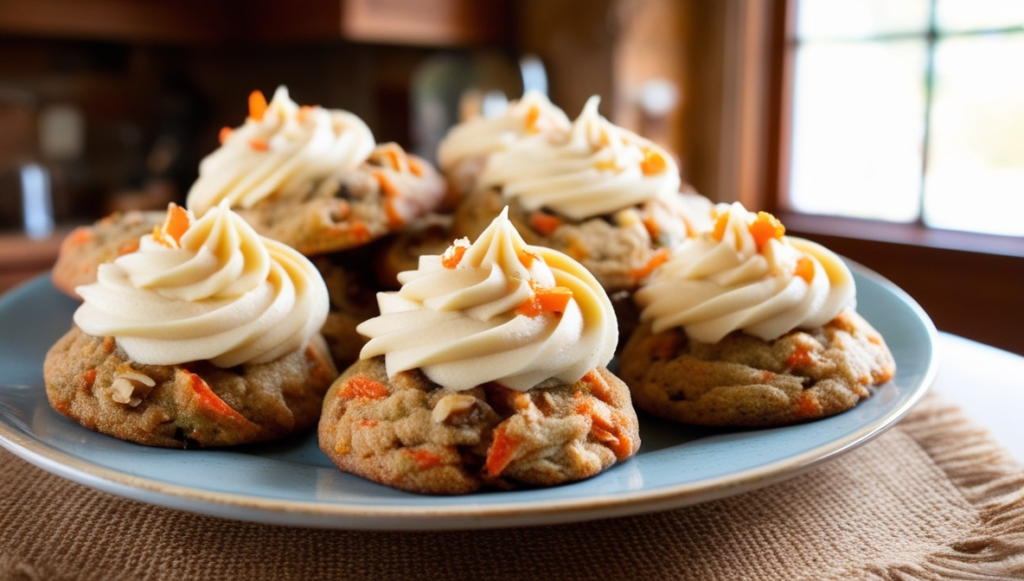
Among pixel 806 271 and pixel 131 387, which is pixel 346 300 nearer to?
pixel 131 387

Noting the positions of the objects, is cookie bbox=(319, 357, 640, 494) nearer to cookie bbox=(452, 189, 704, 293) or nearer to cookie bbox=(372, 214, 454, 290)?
cookie bbox=(452, 189, 704, 293)

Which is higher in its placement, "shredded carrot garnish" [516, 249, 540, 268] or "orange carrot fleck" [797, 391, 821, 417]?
"shredded carrot garnish" [516, 249, 540, 268]

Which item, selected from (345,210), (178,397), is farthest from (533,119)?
(178,397)

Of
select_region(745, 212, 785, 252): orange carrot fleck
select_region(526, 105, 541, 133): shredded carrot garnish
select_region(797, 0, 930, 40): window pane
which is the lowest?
select_region(745, 212, 785, 252): orange carrot fleck

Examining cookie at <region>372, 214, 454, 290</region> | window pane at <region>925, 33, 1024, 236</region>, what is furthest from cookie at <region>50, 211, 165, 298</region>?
window pane at <region>925, 33, 1024, 236</region>

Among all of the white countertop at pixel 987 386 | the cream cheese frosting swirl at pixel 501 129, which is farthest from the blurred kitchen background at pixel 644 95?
the cream cheese frosting swirl at pixel 501 129

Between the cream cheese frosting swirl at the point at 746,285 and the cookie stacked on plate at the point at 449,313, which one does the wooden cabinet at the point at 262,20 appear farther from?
the cream cheese frosting swirl at the point at 746,285

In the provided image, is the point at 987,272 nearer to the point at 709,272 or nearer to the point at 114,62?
the point at 709,272

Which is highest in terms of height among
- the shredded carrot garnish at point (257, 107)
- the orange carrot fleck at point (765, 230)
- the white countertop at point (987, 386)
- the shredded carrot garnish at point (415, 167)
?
the shredded carrot garnish at point (257, 107)
